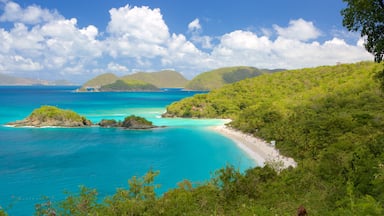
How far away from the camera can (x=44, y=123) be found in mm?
94375

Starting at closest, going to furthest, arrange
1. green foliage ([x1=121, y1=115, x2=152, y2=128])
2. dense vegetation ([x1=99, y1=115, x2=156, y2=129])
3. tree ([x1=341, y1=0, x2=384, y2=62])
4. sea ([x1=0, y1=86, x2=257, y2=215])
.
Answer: tree ([x1=341, y1=0, x2=384, y2=62]) < sea ([x1=0, y1=86, x2=257, y2=215]) < dense vegetation ([x1=99, y1=115, x2=156, y2=129]) < green foliage ([x1=121, y1=115, x2=152, y2=128])

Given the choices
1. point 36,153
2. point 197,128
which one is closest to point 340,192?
point 36,153

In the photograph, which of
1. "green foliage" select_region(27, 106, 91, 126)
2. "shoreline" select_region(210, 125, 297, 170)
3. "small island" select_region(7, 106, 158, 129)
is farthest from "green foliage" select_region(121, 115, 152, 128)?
"shoreline" select_region(210, 125, 297, 170)

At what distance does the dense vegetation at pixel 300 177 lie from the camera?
17.0 metres

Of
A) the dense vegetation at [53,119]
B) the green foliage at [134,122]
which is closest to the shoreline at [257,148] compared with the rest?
the green foliage at [134,122]

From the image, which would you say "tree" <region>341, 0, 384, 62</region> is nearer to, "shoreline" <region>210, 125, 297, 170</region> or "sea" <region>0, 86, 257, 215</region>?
"sea" <region>0, 86, 257, 215</region>

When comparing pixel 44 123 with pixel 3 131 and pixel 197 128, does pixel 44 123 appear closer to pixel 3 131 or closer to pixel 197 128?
pixel 3 131

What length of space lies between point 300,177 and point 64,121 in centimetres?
8641

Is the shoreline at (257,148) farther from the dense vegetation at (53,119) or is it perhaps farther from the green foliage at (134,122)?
the dense vegetation at (53,119)

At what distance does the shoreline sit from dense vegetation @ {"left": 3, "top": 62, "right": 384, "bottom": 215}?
5.42 ft

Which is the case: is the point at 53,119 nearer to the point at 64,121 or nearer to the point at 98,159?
the point at 64,121

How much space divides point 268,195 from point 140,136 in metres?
61.2

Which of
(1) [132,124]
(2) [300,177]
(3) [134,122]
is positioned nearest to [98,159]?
(1) [132,124]

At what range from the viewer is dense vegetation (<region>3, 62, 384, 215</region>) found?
1700 cm
